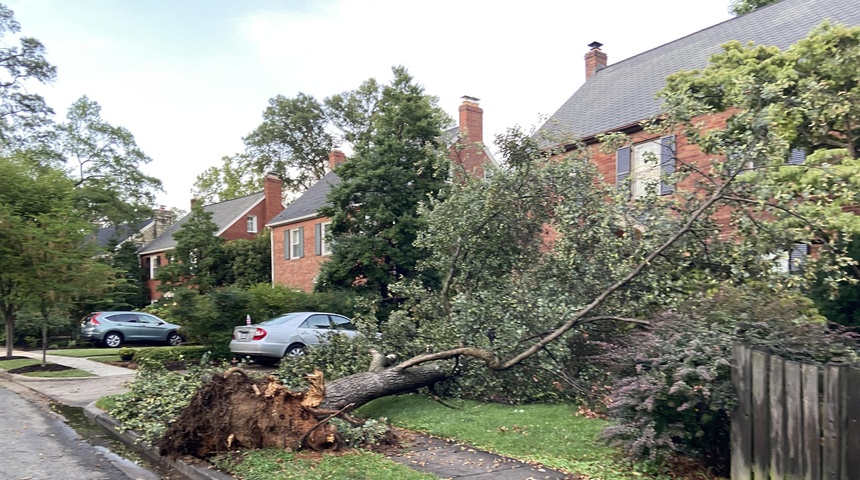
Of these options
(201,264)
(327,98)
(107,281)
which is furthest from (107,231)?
(107,281)

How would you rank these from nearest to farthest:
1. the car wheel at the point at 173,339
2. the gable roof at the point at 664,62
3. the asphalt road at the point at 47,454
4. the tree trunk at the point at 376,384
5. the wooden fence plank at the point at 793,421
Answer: the wooden fence plank at the point at 793,421 < the asphalt road at the point at 47,454 < the tree trunk at the point at 376,384 < the gable roof at the point at 664,62 < the car wheel at the point at 173,339

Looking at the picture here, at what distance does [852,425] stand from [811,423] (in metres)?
0.31

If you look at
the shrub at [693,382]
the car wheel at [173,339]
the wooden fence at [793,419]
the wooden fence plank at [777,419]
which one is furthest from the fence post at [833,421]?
the car wheel at [173,339]

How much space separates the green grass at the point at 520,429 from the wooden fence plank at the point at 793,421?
131 cm

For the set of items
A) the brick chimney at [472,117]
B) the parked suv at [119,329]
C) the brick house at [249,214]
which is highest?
the brick chimney at [472,117]

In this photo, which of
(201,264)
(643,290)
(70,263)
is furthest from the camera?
(201,264)

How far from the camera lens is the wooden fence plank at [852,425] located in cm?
446

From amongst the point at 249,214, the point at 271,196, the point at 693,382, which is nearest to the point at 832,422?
the point at 693,382

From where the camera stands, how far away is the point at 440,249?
10.9 metres

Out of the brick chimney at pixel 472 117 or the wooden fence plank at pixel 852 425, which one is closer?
the wooden fence plank at pixel 852 425

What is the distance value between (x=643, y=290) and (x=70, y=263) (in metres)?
13.5

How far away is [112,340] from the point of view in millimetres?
25984

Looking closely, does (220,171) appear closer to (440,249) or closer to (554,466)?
(440,249)

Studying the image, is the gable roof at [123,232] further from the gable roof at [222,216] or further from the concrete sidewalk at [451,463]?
the concrete sidewalk at [451,463]
